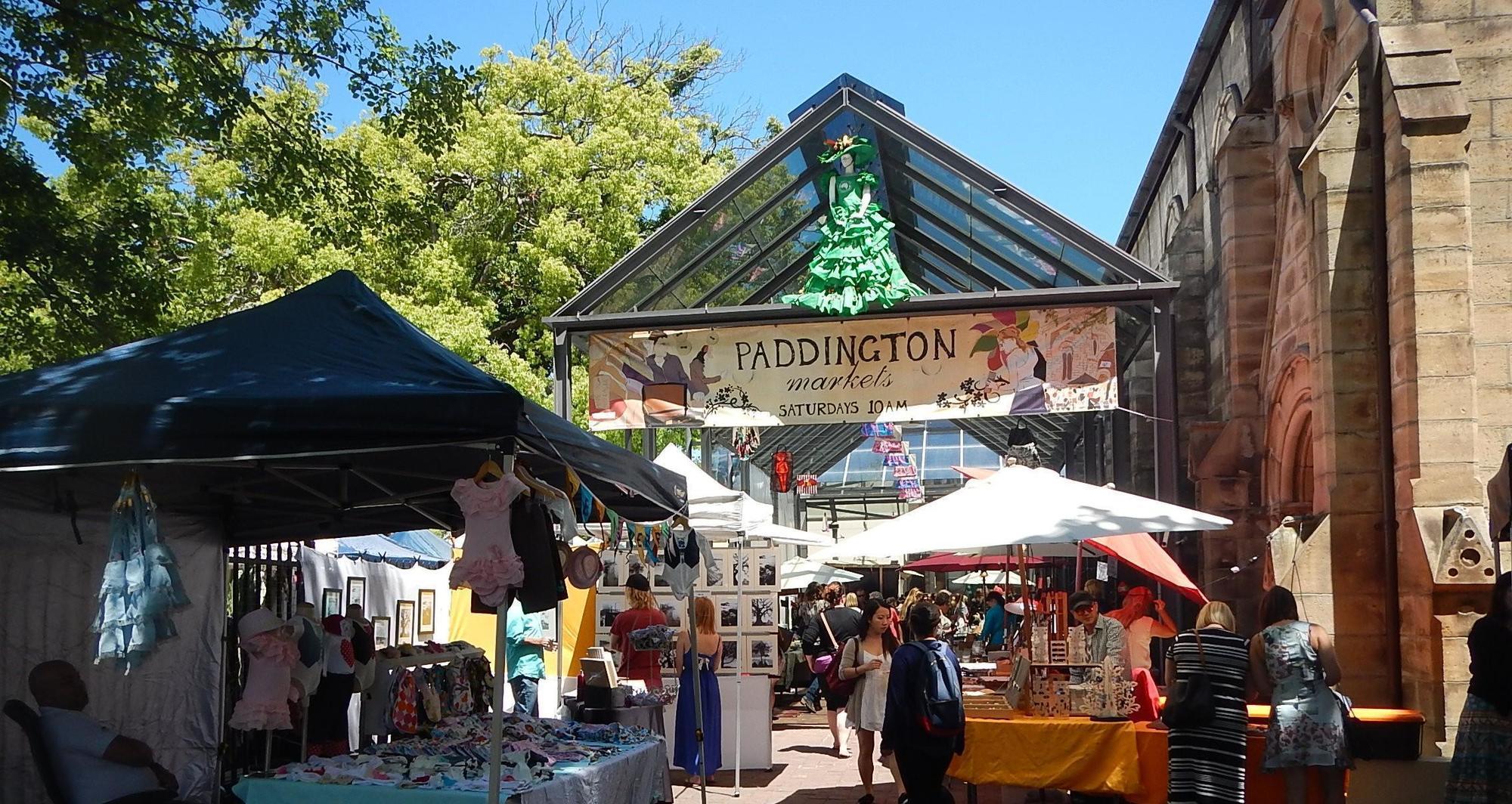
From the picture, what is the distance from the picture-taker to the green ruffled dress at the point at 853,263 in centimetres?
1438

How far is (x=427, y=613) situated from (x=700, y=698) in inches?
284

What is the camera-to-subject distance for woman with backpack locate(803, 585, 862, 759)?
45.4ft

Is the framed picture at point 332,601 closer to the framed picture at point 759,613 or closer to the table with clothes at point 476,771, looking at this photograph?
the framed picture at point 759,613

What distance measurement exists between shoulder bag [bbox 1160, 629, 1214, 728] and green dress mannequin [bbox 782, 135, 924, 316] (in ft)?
22.3

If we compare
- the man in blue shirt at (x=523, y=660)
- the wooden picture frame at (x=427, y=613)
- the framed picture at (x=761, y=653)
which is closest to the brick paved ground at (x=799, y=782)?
the framed picture at (x=761, y=653)

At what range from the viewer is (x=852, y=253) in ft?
47.5

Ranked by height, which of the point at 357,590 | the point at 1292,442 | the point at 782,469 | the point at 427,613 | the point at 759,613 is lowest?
the point at 427,613

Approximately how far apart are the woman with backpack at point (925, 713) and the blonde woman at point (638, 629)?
13.7 ft

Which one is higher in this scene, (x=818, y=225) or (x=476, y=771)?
(x=818, y=225)

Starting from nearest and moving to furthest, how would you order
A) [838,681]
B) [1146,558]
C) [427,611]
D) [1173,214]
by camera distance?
[1146,558] → [838,681] → [427,611] → [1173,214]

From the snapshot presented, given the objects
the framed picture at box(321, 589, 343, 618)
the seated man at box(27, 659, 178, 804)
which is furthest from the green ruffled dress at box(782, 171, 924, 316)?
the seated man at box(27, 659, 178, 804)

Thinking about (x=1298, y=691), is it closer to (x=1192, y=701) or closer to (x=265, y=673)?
(x=1192, y=701)

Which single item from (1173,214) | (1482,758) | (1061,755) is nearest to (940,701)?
(1061,755)

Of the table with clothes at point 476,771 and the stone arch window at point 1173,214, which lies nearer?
the table with clothes at point 476,771
